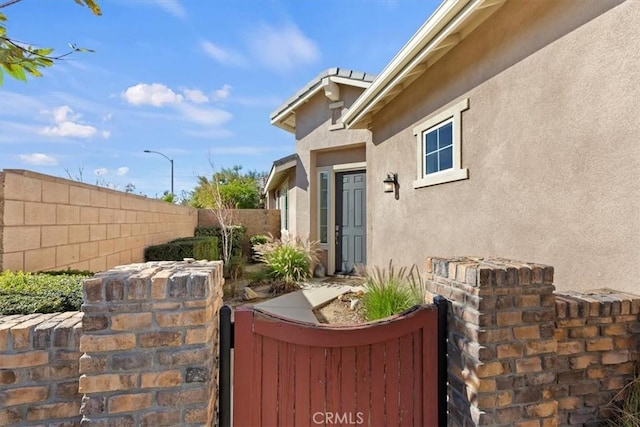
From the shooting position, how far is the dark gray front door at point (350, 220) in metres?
8.34

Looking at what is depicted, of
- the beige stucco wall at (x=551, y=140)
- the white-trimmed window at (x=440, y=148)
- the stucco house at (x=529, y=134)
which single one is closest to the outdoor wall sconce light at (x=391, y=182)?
the stucco house at (x=529, y=134)

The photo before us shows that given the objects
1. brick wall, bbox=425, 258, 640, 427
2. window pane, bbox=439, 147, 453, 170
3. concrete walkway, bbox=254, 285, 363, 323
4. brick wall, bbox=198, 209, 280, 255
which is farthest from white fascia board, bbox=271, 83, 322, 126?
brick wall, bbox=425, 258, 640, 427

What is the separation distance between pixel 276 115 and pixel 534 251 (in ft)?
28.2

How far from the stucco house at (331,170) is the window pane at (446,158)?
339cm

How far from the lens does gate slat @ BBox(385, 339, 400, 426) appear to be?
5.71ft

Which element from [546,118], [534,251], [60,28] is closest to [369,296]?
[534,251]

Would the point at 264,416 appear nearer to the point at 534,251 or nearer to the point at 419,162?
the point at 534,251

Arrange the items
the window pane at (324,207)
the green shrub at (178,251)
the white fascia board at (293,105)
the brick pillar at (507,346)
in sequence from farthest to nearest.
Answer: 1. the window pane at (324,207)
2. the white fascia board at (293,105)
3. the green shrub at (178,251)
4. the brick pillar at (507,346)

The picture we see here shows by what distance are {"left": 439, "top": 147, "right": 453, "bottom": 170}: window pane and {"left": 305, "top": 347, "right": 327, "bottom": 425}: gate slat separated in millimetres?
3529

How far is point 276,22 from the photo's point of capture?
6688 millimetres

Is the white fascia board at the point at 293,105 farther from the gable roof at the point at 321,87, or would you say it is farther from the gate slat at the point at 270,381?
the gate slat at the point at 270,381

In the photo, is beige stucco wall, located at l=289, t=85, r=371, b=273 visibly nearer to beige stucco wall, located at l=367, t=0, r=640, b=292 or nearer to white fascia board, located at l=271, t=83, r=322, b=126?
white fascia board, located at l=271, t=83, r=322, b=126

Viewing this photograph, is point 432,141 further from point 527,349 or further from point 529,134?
point 527,349

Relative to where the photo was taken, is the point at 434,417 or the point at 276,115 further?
the point at 276,115
